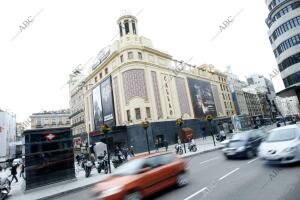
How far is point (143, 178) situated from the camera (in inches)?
275

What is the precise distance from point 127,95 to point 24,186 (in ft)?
77.7

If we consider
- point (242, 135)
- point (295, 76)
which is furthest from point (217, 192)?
point (295, 76)

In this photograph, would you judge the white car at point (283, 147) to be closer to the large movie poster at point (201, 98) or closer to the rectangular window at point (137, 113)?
the rectangular window at point (137, 113)

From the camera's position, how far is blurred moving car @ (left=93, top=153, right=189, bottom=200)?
21.1 ft

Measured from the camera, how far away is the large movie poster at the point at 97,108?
42.9m

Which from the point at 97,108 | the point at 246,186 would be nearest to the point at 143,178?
the point at 246,186

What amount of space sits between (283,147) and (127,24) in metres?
36.4

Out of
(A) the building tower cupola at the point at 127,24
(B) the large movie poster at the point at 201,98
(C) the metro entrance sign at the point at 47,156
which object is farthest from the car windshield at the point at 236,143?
(B) the large movie poster at the point at 201,98

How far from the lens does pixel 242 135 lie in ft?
44.2

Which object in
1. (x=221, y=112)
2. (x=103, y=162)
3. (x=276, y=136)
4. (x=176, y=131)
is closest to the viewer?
(x=276, y=136)

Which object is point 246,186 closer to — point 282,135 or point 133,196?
point 133,196

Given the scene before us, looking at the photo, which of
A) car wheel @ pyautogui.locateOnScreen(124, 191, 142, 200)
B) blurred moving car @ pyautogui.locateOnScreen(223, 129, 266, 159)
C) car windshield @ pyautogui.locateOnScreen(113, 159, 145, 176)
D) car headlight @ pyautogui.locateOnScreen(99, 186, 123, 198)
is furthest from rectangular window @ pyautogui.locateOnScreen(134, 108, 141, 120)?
car headlight @ pyautogui.locateOnScreen(99, 186, 123, 198)

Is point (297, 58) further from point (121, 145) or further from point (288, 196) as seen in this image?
point (288, 196)

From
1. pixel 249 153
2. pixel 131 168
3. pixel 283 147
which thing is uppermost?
pixel 131 168
